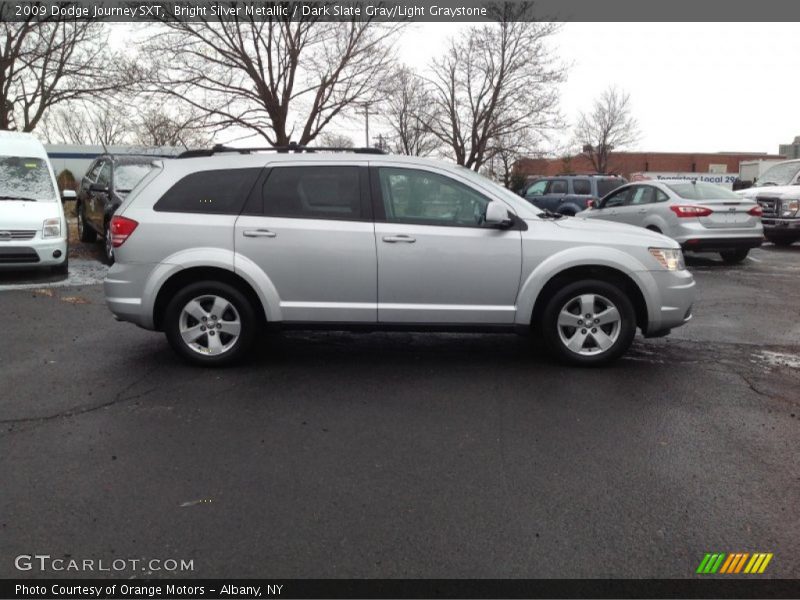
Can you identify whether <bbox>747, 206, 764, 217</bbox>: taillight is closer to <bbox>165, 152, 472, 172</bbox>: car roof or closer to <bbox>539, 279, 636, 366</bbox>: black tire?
<bbox>539, 279, 636, 366</bbox>: black tire

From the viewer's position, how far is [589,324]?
5.80 meters

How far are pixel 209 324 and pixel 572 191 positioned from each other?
1542cm

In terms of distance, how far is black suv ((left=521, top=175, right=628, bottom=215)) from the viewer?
753 inches

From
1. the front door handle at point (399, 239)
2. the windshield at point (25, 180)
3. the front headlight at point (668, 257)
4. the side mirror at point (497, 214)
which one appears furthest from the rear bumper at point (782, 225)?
the windshield at point (25, 180)

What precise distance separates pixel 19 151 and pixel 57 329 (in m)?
5.72

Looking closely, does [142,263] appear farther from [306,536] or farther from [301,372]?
[306,536]

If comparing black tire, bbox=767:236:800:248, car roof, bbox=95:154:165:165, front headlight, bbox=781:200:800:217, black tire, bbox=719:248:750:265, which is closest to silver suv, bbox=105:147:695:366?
car roof, bbox=95:154:165:165

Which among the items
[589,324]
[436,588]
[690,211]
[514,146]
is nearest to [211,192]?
[589,324]

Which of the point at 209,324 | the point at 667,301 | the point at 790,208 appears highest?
the point at 790,208

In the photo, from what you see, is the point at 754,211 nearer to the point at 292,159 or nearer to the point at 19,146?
the point at 292,159

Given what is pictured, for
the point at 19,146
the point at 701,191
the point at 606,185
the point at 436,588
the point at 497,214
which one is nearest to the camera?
the point at 436,588

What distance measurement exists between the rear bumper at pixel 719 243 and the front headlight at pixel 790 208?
14.1ft

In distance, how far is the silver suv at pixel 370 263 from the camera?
5695mm

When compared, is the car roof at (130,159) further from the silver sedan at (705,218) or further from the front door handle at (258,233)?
the silver sedan at (705,218)
